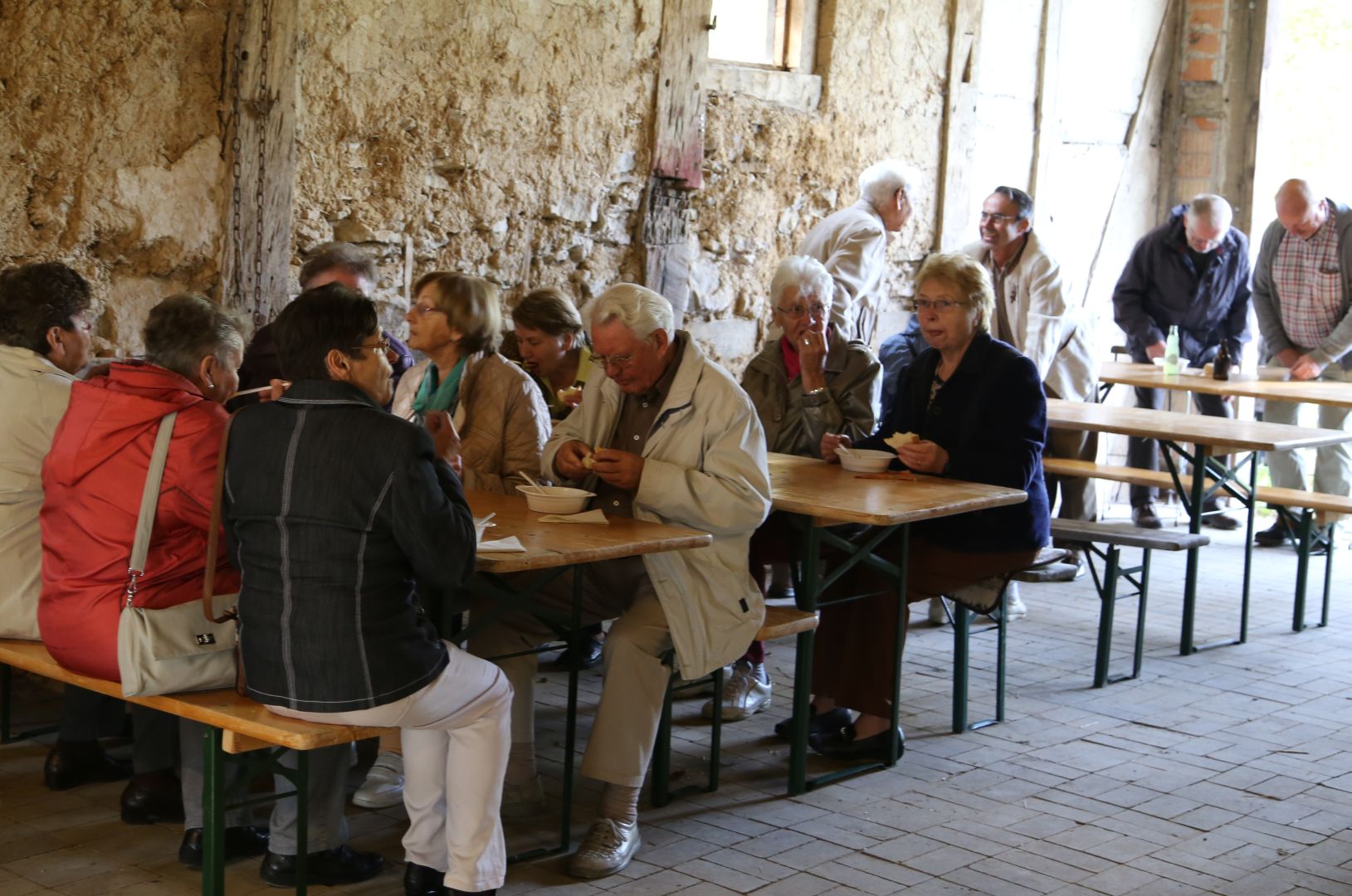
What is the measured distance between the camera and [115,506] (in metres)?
3.36

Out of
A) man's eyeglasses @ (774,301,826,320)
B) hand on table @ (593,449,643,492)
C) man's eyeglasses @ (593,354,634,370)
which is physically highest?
man's eyeglasses @ (774,301,826,320)

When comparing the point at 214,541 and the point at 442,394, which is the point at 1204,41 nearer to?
the point at 442,394

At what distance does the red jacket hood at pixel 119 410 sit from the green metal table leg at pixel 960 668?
2624 mm

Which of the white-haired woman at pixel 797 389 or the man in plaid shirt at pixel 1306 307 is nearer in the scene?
the white-haired woman at pixel 797 389

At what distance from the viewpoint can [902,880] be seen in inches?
150

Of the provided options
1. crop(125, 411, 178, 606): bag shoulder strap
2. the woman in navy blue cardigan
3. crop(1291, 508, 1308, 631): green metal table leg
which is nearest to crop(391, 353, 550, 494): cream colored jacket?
the woman in navy blue cardigan

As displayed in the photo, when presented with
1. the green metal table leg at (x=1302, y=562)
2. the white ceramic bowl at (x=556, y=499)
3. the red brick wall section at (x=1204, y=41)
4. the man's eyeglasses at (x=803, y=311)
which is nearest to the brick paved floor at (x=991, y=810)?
the green metal table leg at (x=1302, y=562)

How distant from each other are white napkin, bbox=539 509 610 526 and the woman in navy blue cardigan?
113 cm

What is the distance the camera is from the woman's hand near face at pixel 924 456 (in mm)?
4891

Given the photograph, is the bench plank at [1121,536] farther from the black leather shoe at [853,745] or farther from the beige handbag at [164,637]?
the beige handbag at [164,637]

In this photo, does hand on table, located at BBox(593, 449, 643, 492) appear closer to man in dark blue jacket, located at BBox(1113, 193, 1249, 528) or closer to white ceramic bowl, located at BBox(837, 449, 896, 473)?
white ceramic bowl, located at BBox(837, 449, 896, 473)

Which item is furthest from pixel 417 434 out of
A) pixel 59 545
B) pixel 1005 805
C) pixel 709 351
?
pixel 709 351

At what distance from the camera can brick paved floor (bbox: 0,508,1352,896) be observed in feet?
12.5

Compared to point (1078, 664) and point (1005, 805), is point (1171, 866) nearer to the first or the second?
point (1005, 805)
